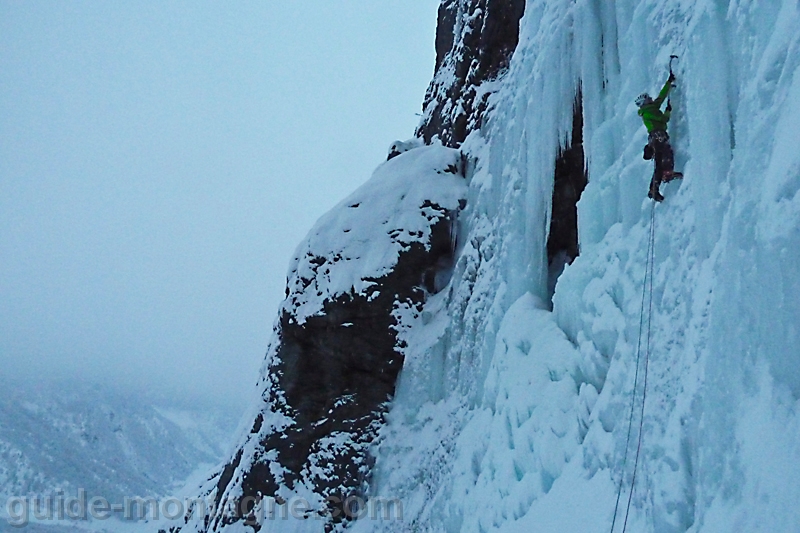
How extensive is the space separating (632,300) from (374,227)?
7.40 meters

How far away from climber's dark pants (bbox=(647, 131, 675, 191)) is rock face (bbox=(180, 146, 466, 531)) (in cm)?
674

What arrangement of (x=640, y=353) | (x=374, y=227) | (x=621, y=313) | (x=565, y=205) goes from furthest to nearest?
(x=374, y=227), (x=565, y=205), (x=621, y=313), (x=640, y=353)

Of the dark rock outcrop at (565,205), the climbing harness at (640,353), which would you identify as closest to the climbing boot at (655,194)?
the climbing harness at (640,353)

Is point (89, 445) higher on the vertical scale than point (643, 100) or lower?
higher

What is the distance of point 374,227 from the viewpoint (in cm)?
1199

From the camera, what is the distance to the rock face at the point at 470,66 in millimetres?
12869

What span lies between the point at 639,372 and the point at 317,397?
8.48 m

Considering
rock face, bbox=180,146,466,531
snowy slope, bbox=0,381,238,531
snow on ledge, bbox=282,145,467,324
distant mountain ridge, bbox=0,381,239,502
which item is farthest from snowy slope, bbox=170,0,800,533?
distant mountain ridge, bbox=0,381,239,502

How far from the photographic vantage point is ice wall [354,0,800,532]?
→ 3.35 m

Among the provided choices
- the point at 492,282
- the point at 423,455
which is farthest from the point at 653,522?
the point at 423,455

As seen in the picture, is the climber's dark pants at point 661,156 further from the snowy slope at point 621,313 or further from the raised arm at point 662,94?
the raised arm at point 662,94

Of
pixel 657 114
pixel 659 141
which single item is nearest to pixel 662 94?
pixel 657 114

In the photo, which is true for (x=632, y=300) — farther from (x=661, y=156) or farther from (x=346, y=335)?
(x=346, y=335)

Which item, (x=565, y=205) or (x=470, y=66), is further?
(x=470, y=66)
